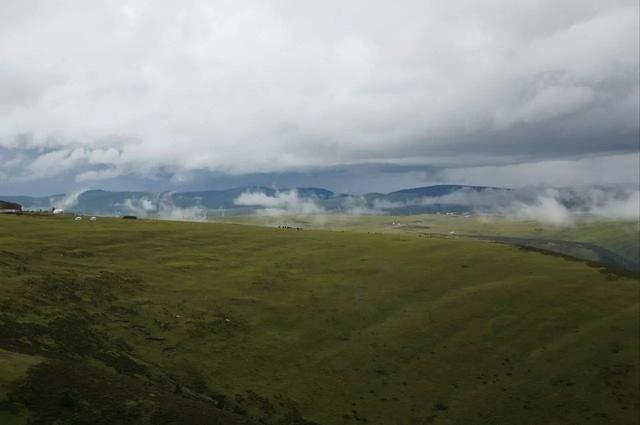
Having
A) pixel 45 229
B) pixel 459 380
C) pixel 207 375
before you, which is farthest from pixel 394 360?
pixel 45 229

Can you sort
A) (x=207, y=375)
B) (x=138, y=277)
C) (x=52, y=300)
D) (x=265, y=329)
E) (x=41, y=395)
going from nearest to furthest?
(x=41, y=395) → (x=207, y=375) → (x=52, y=300) → (x=265, y=329) → (x=138, y=277)

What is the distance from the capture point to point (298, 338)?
78.5m

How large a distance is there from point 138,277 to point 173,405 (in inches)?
2176

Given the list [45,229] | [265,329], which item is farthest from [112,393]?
[45,229]

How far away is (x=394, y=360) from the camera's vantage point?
75625mm

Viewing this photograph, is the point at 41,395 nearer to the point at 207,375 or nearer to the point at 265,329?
the point at 207,375

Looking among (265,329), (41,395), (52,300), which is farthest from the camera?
(265,329)

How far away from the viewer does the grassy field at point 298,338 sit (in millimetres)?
47709

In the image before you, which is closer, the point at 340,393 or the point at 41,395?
the point at 41,395

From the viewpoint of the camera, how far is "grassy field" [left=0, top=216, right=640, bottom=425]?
47.7m

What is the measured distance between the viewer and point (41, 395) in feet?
119

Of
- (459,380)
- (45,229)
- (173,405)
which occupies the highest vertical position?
(45,229)

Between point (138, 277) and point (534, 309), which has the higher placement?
point (138, 277)

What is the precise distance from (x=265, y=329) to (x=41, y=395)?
45414mm
